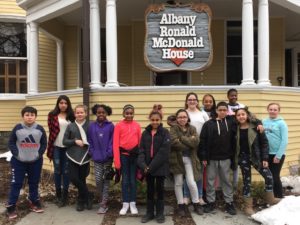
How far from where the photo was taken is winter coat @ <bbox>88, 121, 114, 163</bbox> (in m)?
5.93

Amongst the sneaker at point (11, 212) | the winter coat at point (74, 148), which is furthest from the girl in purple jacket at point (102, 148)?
the sneaker at point (11, 212)

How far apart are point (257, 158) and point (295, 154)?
9.38 feet

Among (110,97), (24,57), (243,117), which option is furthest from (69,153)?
(24,57)

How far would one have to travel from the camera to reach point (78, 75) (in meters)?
11.8

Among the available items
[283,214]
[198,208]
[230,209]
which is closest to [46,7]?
[198,208]

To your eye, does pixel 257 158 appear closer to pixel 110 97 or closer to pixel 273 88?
pixel 273 88

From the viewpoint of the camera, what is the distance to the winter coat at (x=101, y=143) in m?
5.93

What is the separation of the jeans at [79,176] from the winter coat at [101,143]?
29 cm

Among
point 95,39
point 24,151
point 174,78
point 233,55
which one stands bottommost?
point 24,151

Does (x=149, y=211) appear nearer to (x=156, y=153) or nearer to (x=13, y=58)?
(x=156, y=153)

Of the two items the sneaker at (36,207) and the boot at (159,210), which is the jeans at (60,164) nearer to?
the sneaker at (36,207)

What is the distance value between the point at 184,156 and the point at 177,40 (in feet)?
9.14

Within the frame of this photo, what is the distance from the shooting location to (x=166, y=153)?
18.0ft

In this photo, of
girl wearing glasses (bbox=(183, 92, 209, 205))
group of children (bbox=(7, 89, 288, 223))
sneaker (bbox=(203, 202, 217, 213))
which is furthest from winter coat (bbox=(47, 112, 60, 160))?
sneaker (bbox=(203, 202, 217, 213))
